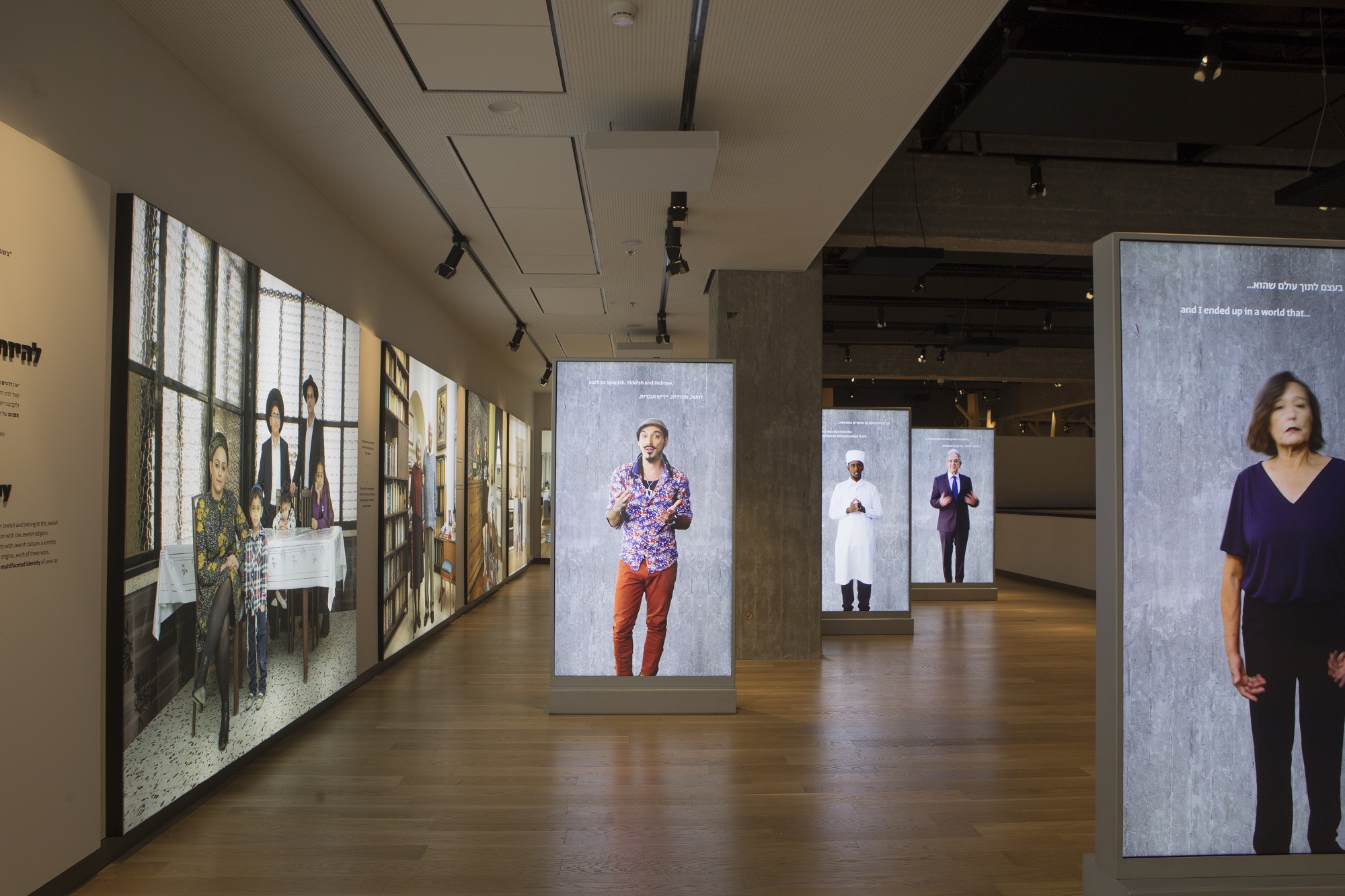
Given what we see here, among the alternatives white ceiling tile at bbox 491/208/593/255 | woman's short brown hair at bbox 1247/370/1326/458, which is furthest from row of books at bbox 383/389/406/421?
woman's short brown hair at bbox 1247/370/1326/458

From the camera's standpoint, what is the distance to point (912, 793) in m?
4.16

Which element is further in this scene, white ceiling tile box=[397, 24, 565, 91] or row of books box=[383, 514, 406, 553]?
row of books box=[383, 514, 406, 553]

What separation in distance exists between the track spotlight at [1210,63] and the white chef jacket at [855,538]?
519 centimetres

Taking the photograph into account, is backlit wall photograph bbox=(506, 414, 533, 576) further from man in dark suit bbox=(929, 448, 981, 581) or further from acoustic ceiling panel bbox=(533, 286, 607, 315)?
man in dark suit bbox=(929, 448, 981, 581)

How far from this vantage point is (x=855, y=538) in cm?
914

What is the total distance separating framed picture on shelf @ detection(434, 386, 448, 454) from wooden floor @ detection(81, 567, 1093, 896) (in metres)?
2.65

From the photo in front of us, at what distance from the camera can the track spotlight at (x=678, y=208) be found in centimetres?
551

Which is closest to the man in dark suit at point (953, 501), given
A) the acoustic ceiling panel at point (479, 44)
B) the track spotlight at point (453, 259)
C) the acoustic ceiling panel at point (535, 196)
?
the acoustic ceiling panel at point (535, 196)

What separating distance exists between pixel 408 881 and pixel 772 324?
548cm

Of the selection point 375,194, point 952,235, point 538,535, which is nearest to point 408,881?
point 375,194

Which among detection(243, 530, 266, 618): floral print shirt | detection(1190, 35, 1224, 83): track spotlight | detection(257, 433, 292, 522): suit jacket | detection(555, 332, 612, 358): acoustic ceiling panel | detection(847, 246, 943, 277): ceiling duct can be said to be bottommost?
detection(243, 530, 266, 618): floral print shirt

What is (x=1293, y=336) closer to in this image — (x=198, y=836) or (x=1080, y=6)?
(x=1080, y=6)

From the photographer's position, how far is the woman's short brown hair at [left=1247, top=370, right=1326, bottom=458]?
2.69 meters

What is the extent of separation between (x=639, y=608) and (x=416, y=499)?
314cm
